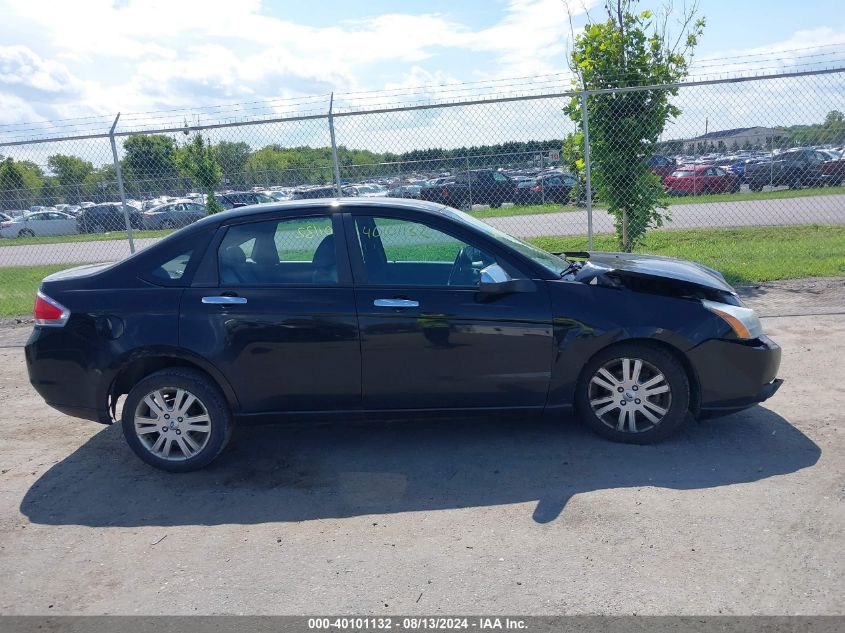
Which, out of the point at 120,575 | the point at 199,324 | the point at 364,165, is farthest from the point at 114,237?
the point at 120,575

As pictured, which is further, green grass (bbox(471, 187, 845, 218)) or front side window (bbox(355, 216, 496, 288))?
green grass (bbox(471, 187, 845, 218))

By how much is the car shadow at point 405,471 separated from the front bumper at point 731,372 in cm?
28

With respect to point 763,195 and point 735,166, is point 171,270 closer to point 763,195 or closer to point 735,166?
point 735,166

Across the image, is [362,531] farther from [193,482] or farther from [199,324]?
[199,324]

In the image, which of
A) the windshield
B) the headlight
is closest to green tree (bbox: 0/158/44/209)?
the windshield

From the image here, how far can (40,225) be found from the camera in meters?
13.5

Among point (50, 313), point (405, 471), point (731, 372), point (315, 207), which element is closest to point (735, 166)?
point (731, 372)

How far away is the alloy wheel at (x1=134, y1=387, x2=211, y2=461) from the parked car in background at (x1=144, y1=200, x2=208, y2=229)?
6467 millimetres

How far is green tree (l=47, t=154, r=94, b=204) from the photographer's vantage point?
1119 cm

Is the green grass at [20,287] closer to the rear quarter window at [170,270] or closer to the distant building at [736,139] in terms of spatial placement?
the rear quarter window at [170,270]

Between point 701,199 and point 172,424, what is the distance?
1080 centimetres

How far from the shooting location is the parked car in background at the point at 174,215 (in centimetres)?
1126

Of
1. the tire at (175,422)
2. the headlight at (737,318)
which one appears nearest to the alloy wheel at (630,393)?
the headlight at (737,318)

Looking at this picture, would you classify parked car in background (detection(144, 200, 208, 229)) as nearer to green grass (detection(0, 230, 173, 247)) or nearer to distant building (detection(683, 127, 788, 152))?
green grass (detection(0, 230, 173, 247))
